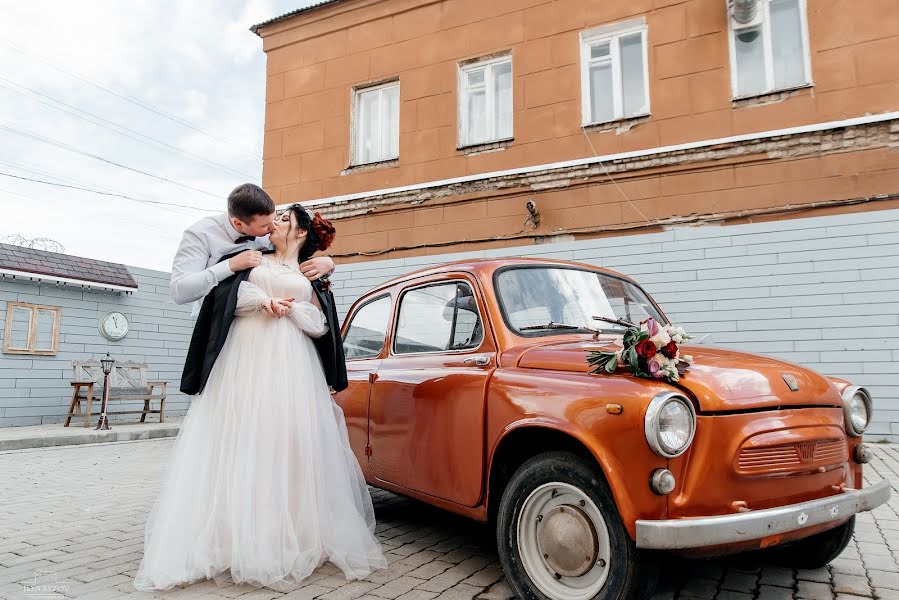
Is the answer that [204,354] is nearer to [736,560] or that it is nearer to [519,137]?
[736,560]

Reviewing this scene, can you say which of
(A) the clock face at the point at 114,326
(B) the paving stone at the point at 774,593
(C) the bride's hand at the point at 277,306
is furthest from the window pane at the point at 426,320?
(A) the clock face at the point at 114,326

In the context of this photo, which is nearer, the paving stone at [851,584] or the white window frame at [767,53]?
the paving stone at [851,584]

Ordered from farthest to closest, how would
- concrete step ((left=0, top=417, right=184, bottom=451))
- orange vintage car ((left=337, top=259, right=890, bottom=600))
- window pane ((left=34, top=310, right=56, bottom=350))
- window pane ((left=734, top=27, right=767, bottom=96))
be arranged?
window pane ((left=34, top=310, right=56, bottom=350)) → concrete step ((left=0, top=417, right=184, bottom=451)) → window pane ((left=734, top=27, right=767, bottom=96)) → orange vintage car ((left=337, top=259, right=890, bottom=600))

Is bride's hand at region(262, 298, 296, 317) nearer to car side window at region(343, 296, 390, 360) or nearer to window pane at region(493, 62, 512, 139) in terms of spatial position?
car side window at region(343, 296, 390, 360)

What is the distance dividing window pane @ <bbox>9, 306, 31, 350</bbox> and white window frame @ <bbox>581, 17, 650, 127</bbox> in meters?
9.97

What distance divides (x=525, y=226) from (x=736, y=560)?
6.41 m

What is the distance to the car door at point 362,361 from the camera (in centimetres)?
403

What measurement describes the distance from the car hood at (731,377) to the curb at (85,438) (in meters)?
7.72

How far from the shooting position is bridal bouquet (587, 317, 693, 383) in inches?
95.3

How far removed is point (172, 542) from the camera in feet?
9.55

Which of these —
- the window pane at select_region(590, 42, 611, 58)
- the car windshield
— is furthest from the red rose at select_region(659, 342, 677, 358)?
the window pane at select_region(590, 42, 611, 58)

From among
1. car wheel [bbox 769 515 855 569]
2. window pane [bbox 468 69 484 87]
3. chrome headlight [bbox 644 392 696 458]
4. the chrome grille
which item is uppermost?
window pane [bbox 468 69 484 87]

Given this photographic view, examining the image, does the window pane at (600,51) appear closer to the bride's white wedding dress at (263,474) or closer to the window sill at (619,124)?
the window sill at (619,124)

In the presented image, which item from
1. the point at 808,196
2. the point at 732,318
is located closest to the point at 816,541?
the point at 732,318
